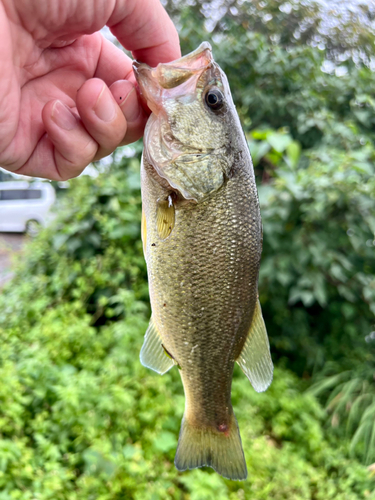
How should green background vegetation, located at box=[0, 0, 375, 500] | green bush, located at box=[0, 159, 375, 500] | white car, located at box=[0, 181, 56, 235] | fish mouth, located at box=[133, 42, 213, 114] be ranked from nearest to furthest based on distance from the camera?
fish mouth, located at box=[133, 42, 213, 114] < green bush, located at box=[0, 159, 375, 500] < green background vegetation, located at box=[0, 0, 375, 500] < white car, located at box=[0, 181, 56, 235]

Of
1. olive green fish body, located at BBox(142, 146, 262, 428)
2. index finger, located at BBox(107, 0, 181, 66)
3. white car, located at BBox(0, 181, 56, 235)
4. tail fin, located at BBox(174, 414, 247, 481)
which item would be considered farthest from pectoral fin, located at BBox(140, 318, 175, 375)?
white car, located at BBox(0, 181, 56, 235)

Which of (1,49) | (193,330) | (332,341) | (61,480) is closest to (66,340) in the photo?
(61,480)

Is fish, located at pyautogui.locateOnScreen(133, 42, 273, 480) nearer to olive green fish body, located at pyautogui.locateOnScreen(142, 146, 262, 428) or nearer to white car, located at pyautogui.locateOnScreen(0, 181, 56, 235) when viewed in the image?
olive green fish body, located at pyautogui.locateOnScreen(142, 146, 262, 428)

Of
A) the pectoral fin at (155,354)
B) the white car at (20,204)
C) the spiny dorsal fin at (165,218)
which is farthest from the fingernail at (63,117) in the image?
the white car at (20,204)

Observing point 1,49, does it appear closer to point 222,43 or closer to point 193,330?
point 193,330

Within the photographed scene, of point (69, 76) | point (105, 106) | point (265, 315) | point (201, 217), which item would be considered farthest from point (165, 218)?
point (265, 315)

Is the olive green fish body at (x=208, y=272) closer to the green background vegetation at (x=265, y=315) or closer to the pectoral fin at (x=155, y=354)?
the pectoral fin at (x=155, y=354)
